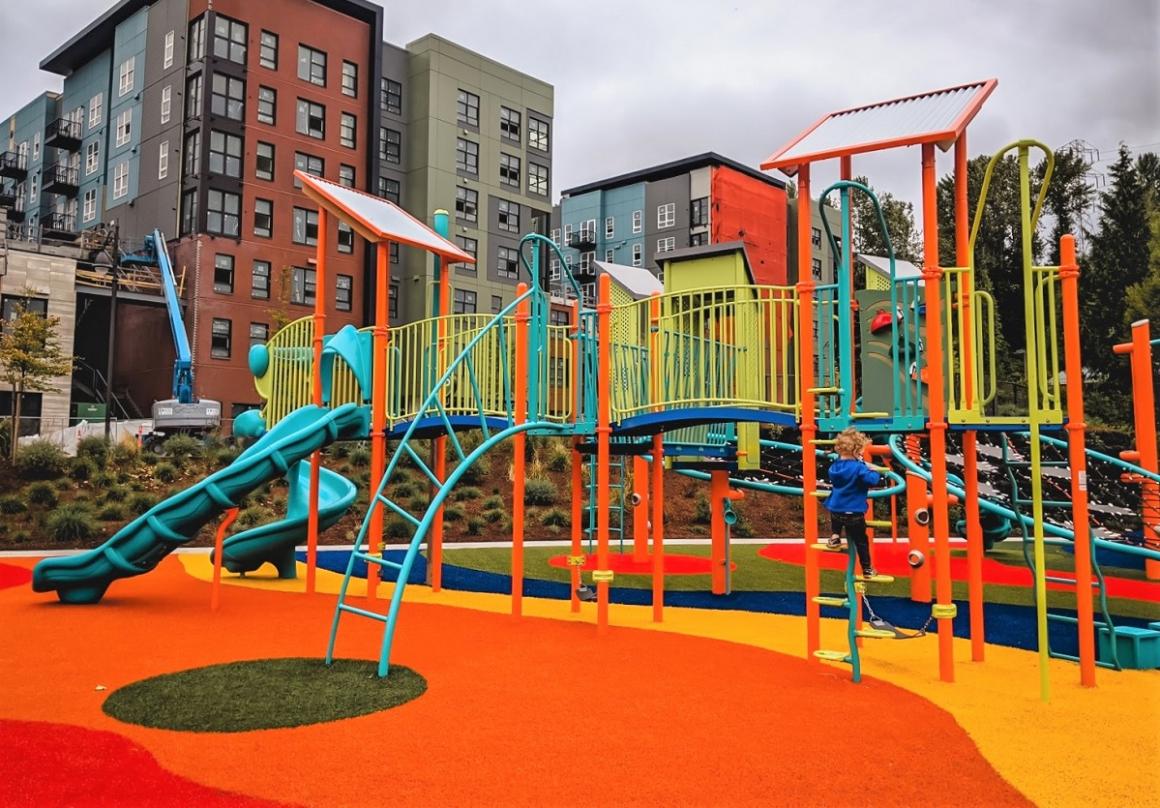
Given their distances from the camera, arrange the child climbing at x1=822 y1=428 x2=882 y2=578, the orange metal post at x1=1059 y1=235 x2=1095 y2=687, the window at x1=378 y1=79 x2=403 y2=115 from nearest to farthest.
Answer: the orange metal post at x1=1059 y1=235 x2=1095 y2=687 < the child climbing at x1=822 y1=428 x2=882 y2=578 < the window at x1=378 y1=79 x2=403 y2=115

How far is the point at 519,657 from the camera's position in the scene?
7.87 metres

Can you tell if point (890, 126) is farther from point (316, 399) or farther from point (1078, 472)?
point (316, 399)

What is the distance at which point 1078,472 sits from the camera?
22.3 ft

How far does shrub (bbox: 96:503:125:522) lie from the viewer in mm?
20047

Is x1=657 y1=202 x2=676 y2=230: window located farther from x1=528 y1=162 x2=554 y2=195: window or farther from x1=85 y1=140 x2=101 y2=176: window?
x1=85 y1=140 x2=101 y2=176: window

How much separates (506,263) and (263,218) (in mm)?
15504

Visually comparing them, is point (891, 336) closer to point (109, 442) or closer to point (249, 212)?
point (109, 442)

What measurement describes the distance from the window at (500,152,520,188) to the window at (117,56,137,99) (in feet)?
62.2

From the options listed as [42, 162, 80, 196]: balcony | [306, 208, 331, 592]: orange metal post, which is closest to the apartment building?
[42, 162, 80, 196]: balcony

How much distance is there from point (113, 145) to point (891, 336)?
45.9m

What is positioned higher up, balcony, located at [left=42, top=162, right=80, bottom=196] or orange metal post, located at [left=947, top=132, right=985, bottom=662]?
balcony, located at [left=42, top=162, right=80, bottom=196]

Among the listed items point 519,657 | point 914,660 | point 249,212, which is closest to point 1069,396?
point 914,660

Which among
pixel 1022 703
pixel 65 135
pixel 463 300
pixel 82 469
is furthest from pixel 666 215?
pixel 1022 703

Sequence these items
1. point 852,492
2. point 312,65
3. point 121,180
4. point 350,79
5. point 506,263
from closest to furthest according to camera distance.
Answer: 1. point 852,492
2. point 312,65
3. point 121,180
4. point 350,79
5. point 506,263
